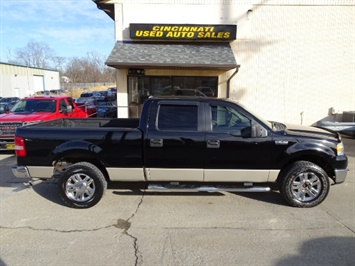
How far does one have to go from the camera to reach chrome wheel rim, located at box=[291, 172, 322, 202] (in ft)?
14.2

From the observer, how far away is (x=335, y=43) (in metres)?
11.4

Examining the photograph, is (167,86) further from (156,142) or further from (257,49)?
(156,142)

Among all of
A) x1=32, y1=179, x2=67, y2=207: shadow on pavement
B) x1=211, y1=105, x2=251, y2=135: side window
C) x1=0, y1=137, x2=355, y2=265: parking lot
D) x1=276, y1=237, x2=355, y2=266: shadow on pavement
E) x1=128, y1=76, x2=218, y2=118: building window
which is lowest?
x1=276, y1=237, x2=355, y2=266: shadow on pavement

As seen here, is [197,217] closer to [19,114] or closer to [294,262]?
[294,262]

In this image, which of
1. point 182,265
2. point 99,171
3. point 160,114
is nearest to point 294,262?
point 182,265

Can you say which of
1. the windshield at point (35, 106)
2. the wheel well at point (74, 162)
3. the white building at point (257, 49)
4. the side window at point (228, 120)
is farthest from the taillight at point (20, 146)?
the white building at point (257, 49)

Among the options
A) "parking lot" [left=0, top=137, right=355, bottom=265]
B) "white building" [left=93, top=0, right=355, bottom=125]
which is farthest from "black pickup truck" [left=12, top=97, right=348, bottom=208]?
"white building" [left=93, top=0, right=355, bottom=125]

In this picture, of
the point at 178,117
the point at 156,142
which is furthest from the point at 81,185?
the point at 178,117

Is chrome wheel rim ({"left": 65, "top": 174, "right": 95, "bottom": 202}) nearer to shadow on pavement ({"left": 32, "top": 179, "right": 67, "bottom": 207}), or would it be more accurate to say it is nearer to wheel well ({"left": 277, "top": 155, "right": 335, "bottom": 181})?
shadow on pavement ({"left": 32, "top": 179, "right": 67, "bottom": 207})

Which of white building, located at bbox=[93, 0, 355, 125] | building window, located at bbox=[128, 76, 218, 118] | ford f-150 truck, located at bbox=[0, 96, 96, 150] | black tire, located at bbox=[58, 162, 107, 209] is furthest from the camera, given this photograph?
building window, located at bbox=[128, 76, 218, 118]

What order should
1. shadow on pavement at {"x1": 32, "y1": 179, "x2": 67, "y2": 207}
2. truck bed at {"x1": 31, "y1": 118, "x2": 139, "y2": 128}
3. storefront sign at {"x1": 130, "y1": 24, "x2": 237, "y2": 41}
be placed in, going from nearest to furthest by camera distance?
1. shadow on pavement at {"x1": 32, "y1": 179, "x2": 67, "y2": 207}
2. truck bed at {"x1": 31, "y1": 118, "x2": 139, "y2": 128}
3. storefront sign at {"x1": 130, "y1": 24, "x2": 237, "y2": 41}

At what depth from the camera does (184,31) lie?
10.9 metres

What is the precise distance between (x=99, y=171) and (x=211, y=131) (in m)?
2.05

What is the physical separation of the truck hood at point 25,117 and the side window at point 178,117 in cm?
534
